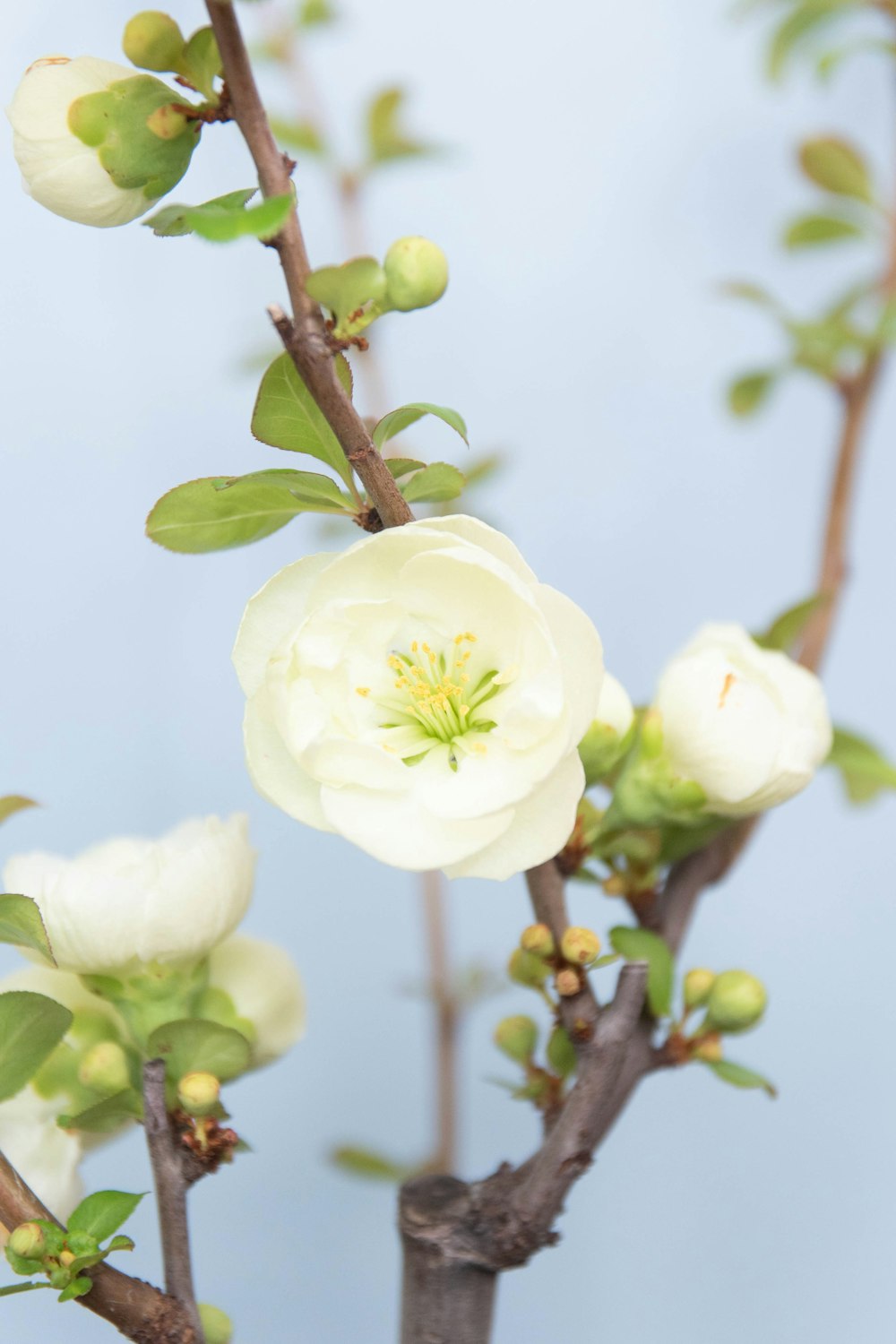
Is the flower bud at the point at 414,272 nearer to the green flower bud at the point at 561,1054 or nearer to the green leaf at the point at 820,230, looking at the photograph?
the green flower bud at the point at 561,1054

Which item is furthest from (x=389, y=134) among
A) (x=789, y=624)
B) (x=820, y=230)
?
(x=789, y=624)

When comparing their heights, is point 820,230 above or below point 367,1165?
above

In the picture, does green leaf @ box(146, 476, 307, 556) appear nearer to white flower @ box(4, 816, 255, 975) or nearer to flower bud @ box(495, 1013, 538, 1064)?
white flower @ box(4, 816, 255, 975)

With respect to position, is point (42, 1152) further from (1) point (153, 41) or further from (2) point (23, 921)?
(1) point (153, 41)

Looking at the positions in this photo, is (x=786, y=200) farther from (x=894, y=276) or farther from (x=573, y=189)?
(x=894, y=276)

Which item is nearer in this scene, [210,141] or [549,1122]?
[549,1122]

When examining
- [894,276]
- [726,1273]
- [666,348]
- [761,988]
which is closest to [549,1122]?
[761,988]

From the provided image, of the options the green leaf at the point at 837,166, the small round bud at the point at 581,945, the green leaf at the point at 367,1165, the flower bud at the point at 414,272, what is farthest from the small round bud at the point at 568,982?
the green leaf at the point at 837,166
